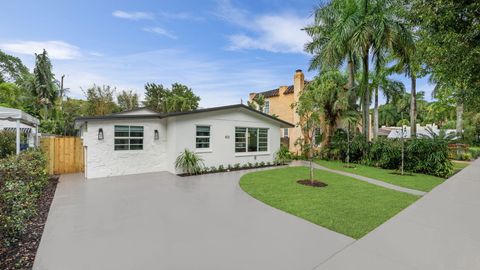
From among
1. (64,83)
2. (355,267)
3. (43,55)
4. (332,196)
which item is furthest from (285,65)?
(64,83)

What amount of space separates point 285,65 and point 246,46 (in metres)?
5.09

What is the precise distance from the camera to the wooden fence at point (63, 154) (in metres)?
9.46

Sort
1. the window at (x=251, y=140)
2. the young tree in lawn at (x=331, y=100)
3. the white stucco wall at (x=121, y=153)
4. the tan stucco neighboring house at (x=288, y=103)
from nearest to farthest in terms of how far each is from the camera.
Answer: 1. the white stucco wall at (x=121, y=153)
2. the window at (x=251, y=140)
3. the young tree in lawn at (x=331, y=100)
4. the tan stucco neighboring house at (x=288, y=103)

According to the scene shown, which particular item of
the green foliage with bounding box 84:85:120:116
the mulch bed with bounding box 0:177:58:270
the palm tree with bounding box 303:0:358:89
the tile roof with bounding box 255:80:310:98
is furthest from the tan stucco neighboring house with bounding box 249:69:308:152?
the mulch bed with bounding box 0:177:58:270

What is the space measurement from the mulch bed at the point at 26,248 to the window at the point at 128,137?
4552 mm

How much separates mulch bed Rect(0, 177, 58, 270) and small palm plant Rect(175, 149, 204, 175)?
5104mm

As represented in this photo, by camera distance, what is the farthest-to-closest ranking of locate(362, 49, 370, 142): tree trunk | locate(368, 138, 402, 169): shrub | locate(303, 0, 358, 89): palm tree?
locate(362, 49, 370, 142): tree trunk < locate(303, 0, 358, 89): palm tree < locate(368, 138, 402, 169): shrub

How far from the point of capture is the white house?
9.12m

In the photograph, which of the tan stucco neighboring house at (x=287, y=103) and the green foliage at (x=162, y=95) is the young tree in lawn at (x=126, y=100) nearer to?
the green foliage at (x=162, y=95)

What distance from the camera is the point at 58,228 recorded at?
4.23 metres

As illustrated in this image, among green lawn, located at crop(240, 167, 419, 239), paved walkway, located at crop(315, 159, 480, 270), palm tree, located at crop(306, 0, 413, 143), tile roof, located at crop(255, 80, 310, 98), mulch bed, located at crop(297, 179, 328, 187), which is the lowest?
green lawn, located at crop(240, 167, 419, 239)

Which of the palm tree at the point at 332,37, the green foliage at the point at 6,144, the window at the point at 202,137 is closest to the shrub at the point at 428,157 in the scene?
the palm tree at the point at 332,37

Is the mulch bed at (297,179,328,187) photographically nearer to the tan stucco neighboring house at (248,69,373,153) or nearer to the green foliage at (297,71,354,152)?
the green foliage at (297,71,354,152)

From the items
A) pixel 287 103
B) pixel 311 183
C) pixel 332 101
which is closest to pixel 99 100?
pixel 287 103
